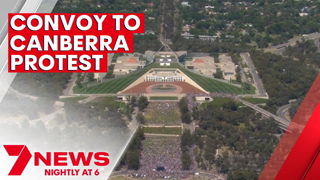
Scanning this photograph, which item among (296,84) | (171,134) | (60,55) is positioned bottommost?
(171,134)

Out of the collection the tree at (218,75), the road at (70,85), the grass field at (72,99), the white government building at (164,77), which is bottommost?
the grass field at (72,99)

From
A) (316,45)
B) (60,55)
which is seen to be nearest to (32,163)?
(60,55)

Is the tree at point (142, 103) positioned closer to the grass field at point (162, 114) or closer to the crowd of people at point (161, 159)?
the grass field at point (162, 114)

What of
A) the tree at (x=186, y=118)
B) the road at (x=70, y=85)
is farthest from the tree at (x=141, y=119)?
the road at (x=70, y=85)

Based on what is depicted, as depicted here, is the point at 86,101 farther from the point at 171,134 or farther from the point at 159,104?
the point at 171,134

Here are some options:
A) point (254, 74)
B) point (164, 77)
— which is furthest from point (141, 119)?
point (254, 74)

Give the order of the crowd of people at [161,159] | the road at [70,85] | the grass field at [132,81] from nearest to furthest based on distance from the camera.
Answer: the crowd of people at [161,159], the road at [70,85], the grass field at [132,81]

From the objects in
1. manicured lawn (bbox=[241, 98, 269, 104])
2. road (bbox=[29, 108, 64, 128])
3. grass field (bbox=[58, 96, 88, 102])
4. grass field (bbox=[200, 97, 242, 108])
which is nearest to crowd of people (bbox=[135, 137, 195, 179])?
road (bbox=[29, 108, 64, 128])

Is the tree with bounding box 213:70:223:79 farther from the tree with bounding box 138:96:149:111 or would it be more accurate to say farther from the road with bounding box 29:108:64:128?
the road with bounding box 29:108:64:128
